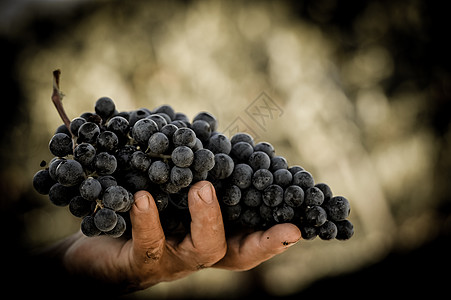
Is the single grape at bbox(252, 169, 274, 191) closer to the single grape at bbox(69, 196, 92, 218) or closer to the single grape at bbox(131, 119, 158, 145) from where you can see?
the single grape at bbox(131, 119, 158, 145)

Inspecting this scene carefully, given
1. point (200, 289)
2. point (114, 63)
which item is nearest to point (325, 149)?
point (200, 289)

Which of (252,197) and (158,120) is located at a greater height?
(158,120)

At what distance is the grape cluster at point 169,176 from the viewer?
2.82ft

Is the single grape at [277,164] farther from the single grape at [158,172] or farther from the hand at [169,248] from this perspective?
the single grape at [158,172]

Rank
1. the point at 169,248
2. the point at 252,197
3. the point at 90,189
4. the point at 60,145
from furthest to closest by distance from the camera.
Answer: the point at 169,248 → the point at 252,197 → the point at 60,145 → the point at 90,189

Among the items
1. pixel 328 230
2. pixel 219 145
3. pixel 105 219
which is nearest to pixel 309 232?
pixel 328 230

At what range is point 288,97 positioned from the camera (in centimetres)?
237

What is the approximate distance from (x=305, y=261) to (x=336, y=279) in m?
0.36

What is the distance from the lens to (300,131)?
2389 millimetres

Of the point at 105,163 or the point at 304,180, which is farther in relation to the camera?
the point at 304,180

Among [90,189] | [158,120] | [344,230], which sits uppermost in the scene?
[158,120]

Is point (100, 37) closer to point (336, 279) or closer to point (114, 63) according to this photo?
point (114, 63)

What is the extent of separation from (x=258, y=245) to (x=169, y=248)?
0.35 metres

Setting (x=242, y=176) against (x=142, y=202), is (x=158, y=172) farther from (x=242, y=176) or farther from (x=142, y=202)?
(x=242, y=176)
